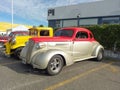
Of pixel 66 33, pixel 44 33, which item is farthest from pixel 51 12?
pixel 66 33

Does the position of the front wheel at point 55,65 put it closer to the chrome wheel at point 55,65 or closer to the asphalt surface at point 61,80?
the chrome wheel at point 55,65

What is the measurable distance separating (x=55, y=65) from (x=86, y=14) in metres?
26.4

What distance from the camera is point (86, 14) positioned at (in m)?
31.5

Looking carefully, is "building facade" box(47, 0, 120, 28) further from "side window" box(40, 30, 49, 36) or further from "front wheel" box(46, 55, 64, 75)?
"front wheel" box(46, 55, 64, 75)

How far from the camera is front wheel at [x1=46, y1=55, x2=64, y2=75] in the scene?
6230 millimetres

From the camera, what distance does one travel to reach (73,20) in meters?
34.6

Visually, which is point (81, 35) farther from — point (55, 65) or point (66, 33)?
point (55, 65)

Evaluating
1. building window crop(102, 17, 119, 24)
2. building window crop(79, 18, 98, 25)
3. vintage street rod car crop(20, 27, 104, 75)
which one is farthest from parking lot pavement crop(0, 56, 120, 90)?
building window crop(79, 18, 98, 25)

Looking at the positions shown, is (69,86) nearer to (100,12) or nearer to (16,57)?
(16,57)

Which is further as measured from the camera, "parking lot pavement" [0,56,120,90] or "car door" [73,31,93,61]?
"car door" [73,31,93,61]

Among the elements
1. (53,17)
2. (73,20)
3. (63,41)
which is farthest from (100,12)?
(63,41)

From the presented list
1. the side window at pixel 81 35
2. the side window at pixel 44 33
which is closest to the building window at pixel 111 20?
the side window at pixel 44 33

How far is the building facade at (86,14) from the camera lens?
27758 millimetres

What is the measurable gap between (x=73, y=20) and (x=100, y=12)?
6.85 m
